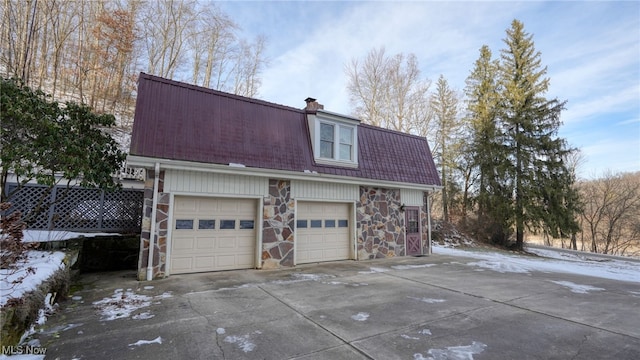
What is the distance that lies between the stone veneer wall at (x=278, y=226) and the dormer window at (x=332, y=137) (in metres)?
1.47

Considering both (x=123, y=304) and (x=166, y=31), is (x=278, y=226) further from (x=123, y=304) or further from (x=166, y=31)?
(x=166, y=31)

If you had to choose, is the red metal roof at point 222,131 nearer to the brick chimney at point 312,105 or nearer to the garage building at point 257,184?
the garage building at point 257,184

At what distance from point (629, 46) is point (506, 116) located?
23.9 ft

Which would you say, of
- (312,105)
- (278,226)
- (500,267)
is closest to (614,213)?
(500,267)

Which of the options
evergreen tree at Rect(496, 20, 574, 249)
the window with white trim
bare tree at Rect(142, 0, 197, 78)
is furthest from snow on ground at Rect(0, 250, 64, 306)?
evergreen tree at Rect(496, 20, 574, 249)

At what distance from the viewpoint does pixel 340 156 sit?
→ 29.1ft

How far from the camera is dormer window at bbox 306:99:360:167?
27.8ft

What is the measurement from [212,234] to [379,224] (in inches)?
210

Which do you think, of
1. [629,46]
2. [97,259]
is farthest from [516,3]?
[97,259]

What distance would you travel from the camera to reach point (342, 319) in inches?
151

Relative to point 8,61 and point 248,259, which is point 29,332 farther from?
point 8,61

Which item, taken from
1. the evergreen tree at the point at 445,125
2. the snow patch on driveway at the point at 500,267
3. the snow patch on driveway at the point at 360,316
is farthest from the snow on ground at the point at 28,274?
Result: the evergreen tree at the point at 445,125

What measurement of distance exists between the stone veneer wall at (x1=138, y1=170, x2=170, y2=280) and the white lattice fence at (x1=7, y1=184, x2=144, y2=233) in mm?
1737

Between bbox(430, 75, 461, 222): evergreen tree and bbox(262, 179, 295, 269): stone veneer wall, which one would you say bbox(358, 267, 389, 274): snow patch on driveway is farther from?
bbox(430, 75, 461, 222): evergreen tree
